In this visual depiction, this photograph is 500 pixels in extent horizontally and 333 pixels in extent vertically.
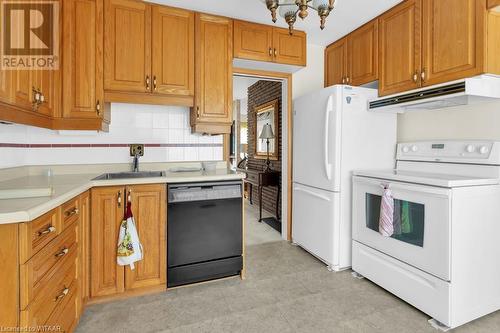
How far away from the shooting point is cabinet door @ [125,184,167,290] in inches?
82.3

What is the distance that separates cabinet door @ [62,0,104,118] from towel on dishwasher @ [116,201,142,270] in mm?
911

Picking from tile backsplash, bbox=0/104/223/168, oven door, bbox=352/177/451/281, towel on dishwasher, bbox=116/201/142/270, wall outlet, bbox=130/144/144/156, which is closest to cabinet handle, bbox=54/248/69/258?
towel on dishwasher, bbox=116/201/142/270

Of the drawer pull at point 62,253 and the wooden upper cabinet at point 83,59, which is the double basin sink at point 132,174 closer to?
the wooden upper cabinet at point 83,59

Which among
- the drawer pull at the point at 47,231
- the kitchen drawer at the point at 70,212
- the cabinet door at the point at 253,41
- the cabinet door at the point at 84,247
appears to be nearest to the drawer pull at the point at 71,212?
the kitchen drawer at the point at 70,212

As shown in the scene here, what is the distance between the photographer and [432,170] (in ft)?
7.75

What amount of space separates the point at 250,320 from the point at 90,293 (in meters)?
1.20

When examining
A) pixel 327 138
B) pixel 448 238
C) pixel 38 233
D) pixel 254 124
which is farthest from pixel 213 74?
pixel 254 124

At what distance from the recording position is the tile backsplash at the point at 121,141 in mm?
2279

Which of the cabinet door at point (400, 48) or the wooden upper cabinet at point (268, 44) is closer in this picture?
the cabinet door at point (400, 48)

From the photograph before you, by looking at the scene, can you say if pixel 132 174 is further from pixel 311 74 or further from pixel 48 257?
pixel 311 74

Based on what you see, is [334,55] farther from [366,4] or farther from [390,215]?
[390,215]

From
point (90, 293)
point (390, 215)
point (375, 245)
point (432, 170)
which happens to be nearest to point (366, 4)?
point (432, 170)

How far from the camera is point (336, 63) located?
3.23 meters

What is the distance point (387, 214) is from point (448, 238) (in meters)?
0.43
